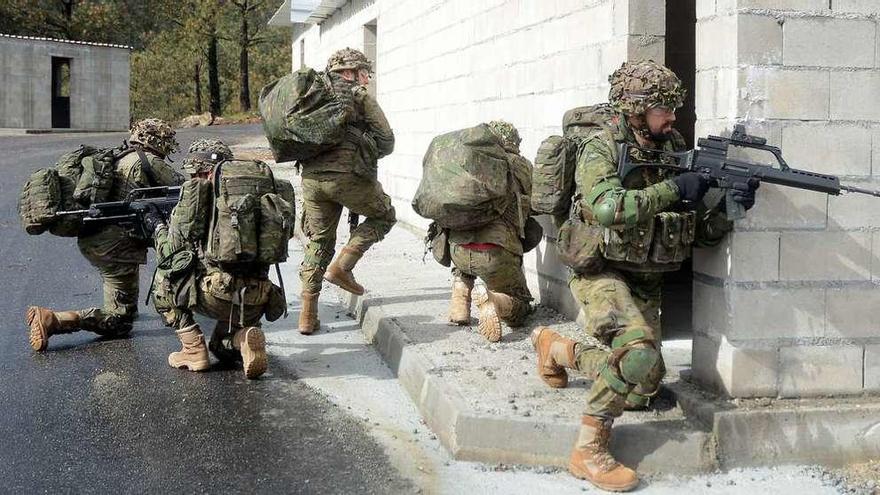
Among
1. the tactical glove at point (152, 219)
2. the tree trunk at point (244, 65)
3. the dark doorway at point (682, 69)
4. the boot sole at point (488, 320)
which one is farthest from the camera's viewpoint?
the tree trunk at point (244, 65)

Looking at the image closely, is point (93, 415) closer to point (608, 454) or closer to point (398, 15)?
point (608, 454)

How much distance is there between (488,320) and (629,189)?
170 cm

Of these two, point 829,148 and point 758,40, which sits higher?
point 758,40

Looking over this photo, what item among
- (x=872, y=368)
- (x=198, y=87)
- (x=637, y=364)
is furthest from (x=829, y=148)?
(x=198, y=87)

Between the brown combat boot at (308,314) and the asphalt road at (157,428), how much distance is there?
843mm

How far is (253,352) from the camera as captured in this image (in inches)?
206


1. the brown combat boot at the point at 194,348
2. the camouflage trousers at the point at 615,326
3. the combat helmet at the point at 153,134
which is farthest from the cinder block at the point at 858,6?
the combat helmet at the point at 153,134

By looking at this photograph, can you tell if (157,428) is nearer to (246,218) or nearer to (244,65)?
(246,218)

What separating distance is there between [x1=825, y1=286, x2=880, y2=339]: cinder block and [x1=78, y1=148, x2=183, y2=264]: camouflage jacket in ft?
14.1

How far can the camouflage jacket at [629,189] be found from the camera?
3.70 metres

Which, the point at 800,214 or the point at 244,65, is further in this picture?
the point at 244,65

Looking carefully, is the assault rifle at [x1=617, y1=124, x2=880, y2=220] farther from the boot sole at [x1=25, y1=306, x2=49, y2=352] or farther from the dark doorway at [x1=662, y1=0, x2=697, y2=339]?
the boot sole at [x1=25, y1=306, x2=49, y2=352]

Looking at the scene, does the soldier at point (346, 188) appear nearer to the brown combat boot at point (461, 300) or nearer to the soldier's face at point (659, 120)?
the brown combat boot at point (461, 300)

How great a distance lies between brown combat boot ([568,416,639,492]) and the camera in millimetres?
3691
